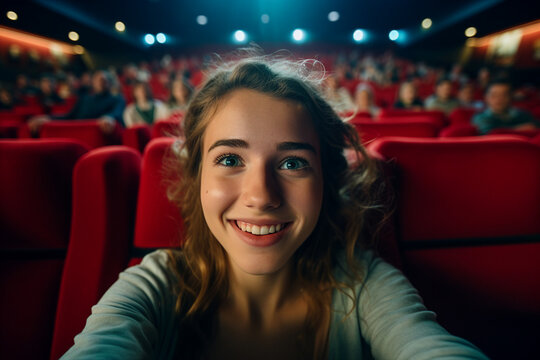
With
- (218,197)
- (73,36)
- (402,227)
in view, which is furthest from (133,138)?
(73,36)

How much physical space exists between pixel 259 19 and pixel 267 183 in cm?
1268

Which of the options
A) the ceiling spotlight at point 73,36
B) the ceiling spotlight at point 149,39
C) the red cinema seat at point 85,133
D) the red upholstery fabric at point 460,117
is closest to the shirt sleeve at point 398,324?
the red cinema seat at point 85,133

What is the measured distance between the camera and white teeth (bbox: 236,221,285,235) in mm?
523

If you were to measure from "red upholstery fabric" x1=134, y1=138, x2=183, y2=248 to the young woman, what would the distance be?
37 mm

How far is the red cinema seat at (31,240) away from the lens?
636 mm

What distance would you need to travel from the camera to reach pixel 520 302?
2.33ft

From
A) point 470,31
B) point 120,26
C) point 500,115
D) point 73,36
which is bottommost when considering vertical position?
point 500,115

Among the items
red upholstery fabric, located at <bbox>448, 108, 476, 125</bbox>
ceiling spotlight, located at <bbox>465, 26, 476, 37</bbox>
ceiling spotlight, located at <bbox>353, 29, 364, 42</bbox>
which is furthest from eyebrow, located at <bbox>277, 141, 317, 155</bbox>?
ceiling spotlight, located at <bbox>353, 29, 364, 42</bbox>

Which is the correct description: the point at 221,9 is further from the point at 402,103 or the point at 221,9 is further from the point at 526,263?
the point at 526,263

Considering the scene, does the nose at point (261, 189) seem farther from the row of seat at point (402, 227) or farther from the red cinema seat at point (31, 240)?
the red cinema seat at point (31, 240)

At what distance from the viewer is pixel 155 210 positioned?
0.67m

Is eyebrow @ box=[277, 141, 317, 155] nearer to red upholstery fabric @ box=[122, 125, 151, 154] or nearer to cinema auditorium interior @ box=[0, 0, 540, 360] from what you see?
cinema auditorium interior @ box=[0, 0, 540, 360]

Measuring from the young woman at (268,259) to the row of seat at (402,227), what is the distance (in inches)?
3.9

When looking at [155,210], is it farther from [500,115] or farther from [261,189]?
[500,115]
